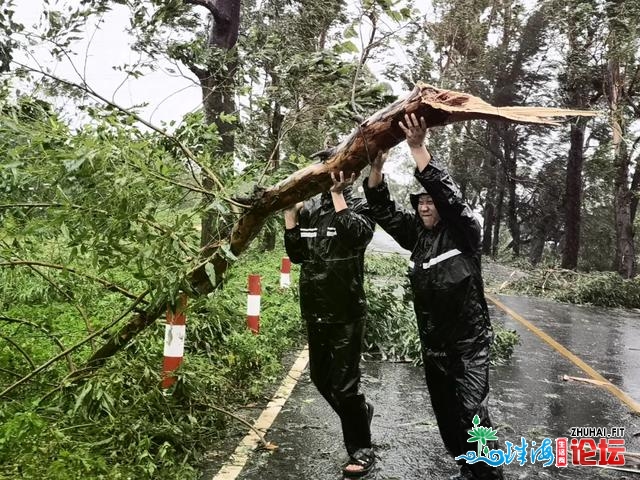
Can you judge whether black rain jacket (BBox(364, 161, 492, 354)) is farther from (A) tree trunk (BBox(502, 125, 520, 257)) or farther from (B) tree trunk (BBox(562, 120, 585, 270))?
(A) tree trunk (BBox(502, 125, 520, 257))

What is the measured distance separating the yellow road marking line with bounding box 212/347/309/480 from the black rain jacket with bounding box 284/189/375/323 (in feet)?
3.55

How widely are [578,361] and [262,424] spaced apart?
510 cm

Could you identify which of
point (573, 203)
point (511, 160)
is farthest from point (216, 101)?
point (511, 160)

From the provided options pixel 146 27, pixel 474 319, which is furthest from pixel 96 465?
pixel 146 27

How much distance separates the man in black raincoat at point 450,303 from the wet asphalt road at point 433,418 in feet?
2.02

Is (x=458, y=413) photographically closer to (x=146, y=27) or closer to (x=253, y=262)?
(x=146, y=27)

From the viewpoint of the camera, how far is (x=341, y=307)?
4078 millimetres

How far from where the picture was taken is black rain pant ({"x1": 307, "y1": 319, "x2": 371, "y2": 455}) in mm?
4023

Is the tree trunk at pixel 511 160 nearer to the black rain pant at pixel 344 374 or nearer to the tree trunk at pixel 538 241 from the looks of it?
the tree trunk at pixel 538 241

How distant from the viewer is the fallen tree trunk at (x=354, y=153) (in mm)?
3334

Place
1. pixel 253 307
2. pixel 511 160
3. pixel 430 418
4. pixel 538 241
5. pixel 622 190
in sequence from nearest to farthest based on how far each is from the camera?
pixel 430 418 < pixel 253 307 < pixel 622 190 < pixel 511 160 < pixel 538 241

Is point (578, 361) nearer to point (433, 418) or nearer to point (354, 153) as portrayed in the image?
point (433, 418)

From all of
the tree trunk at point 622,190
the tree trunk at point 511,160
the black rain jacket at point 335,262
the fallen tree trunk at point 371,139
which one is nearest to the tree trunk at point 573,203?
the tree trunk at point 622,190

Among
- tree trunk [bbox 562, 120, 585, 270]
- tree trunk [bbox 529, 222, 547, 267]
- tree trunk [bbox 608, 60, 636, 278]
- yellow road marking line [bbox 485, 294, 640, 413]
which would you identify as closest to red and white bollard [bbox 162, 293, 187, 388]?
yellow road marking line [bbox 485, 294, 640, 413]
